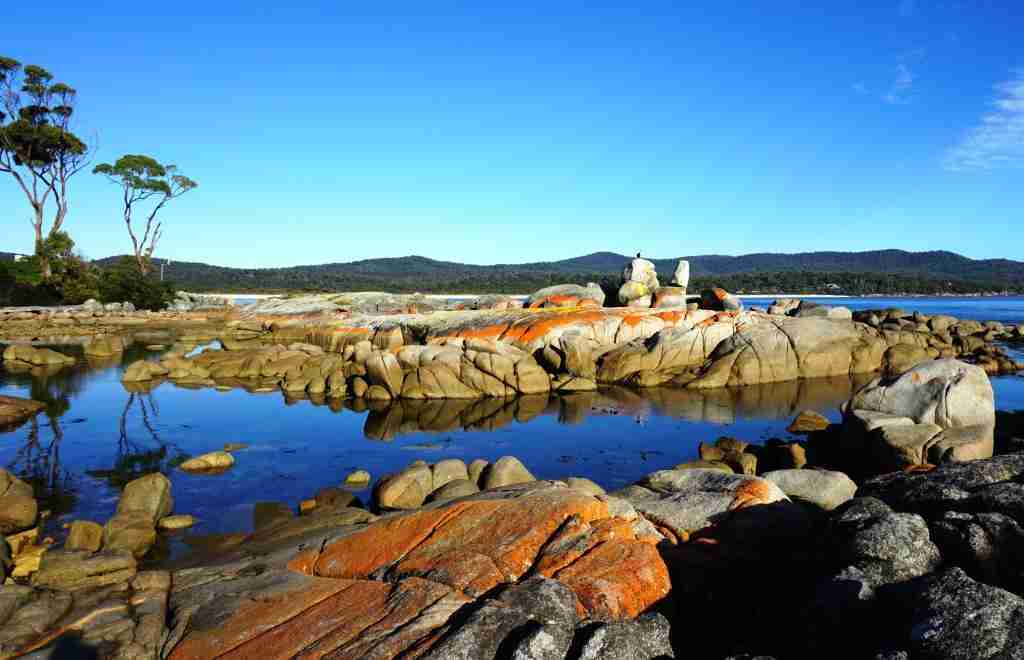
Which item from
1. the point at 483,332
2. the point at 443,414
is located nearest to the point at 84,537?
the point at 443,414

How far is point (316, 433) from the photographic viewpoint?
24.6 metres

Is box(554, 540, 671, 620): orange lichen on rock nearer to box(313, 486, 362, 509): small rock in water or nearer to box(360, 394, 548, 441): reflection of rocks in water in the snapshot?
box(313, 486, 362, 509): small rock in water

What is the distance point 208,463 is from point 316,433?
5.49 m

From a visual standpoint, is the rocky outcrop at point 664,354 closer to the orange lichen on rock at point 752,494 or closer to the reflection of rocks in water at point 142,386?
the reflection of rocks in water at point 142,386

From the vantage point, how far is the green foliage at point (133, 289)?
72.6 metres

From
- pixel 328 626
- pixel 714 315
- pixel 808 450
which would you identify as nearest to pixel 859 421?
pixel 808 450

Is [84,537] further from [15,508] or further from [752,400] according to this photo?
[752,400]

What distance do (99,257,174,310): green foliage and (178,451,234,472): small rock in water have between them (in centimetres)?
6316

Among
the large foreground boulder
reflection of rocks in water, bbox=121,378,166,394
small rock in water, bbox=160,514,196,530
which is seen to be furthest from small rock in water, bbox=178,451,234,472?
the large foreground boulder

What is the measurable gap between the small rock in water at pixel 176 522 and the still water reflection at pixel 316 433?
0.91 feet

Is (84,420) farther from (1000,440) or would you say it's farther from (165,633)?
(1000,440)

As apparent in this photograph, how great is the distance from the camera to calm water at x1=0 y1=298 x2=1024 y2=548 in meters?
17.9

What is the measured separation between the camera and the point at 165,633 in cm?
844

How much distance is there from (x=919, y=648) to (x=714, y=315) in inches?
1327
